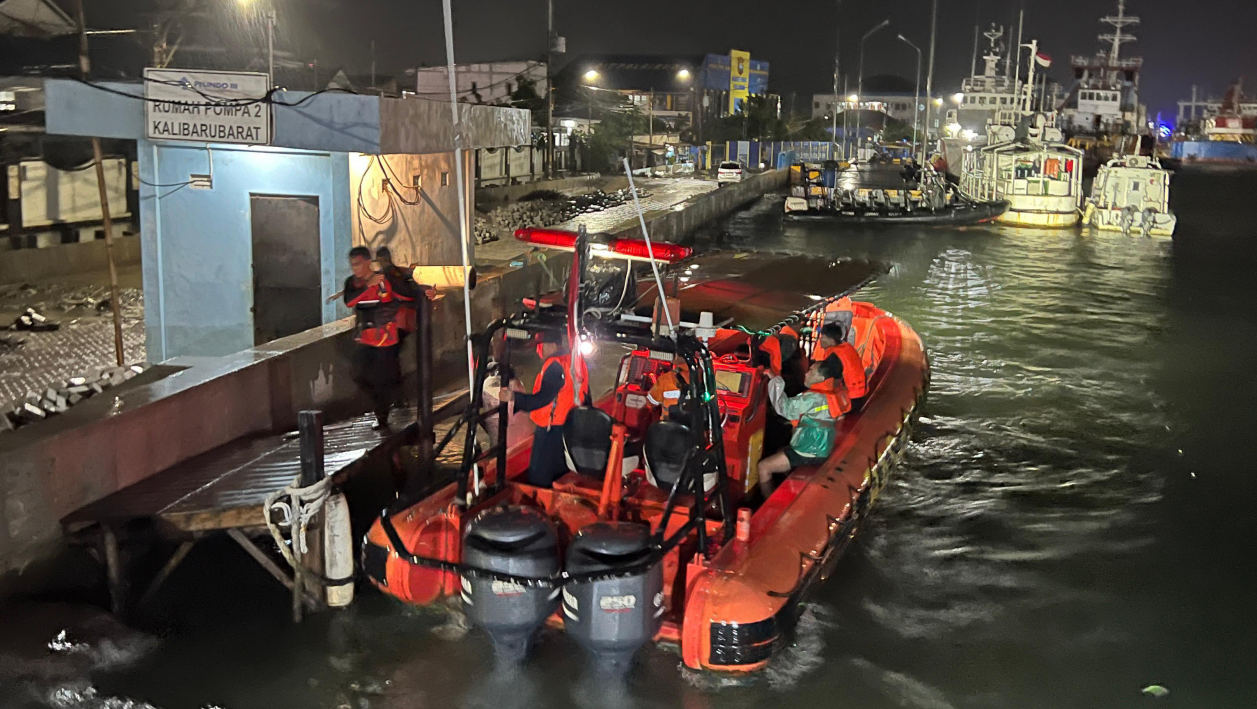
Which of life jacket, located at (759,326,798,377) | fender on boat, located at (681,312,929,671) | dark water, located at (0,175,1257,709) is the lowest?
dark water, located at (0,175,1257,709)

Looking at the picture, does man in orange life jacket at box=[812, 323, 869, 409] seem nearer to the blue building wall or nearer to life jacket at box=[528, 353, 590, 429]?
life jacket at box=[528, 353, 590, 429]

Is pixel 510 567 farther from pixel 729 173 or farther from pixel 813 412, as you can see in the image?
pixel 729 173

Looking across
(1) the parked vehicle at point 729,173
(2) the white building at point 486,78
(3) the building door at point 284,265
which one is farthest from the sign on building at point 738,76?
(3) the building door at point 284,265

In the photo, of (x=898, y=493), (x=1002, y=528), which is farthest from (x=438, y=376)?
(x=1002, y=528)

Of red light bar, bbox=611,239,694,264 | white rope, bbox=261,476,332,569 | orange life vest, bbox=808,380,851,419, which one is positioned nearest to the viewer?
red light bar, bbox=611,239,694,264

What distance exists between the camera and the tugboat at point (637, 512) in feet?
18.6

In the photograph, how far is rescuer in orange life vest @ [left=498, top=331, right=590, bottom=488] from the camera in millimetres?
Result: 6578

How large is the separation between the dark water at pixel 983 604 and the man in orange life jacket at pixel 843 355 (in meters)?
1.49

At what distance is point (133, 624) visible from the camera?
268 inches

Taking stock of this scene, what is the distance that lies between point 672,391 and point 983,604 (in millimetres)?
3097

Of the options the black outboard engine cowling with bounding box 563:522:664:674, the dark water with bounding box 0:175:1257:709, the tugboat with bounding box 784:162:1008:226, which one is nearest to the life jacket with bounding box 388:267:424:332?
the dark water with bounding box 0:175:1257:709

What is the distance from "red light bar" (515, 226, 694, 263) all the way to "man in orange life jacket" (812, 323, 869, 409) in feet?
7.25

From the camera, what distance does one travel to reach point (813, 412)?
757 centimetres

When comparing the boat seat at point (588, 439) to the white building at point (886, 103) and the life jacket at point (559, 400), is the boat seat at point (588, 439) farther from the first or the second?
the white building at point (886, 103)
